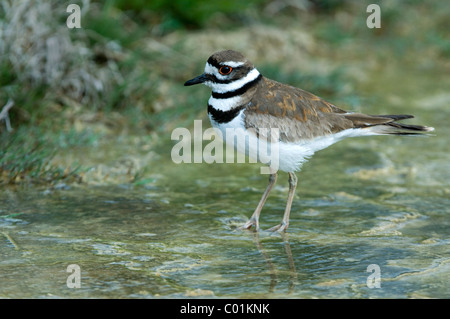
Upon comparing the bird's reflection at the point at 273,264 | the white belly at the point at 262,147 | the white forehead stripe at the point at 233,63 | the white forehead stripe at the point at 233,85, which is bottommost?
the bird's reflection at the point at 273,264

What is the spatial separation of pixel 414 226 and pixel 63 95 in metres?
4.09

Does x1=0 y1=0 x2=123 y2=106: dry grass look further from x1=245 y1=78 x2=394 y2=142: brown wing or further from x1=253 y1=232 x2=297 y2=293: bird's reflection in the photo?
x1=253 y1=232 x2=297 y2=293: bird's reflection

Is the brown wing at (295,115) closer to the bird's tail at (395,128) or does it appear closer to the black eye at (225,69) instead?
the bird's tail at (395,128)

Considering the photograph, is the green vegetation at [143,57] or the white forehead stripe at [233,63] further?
the green vegetation at [143,57]

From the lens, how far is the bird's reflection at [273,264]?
3756 millimetres

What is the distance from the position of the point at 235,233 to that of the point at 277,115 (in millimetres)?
901

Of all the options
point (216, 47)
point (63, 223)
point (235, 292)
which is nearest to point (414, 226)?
point (235, 292)

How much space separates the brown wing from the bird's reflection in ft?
2.49

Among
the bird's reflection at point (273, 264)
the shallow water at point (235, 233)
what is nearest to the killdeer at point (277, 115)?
the bird's reflection at point (273, 264)

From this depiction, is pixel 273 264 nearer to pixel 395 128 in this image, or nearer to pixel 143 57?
pixel 395 128

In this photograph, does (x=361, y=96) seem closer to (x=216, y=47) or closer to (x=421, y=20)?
(x=216, y=47)

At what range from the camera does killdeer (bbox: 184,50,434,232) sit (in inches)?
189

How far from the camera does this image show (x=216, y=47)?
9.19 metres

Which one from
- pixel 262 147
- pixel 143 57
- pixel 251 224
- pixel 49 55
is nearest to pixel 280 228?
pixel 251 224
